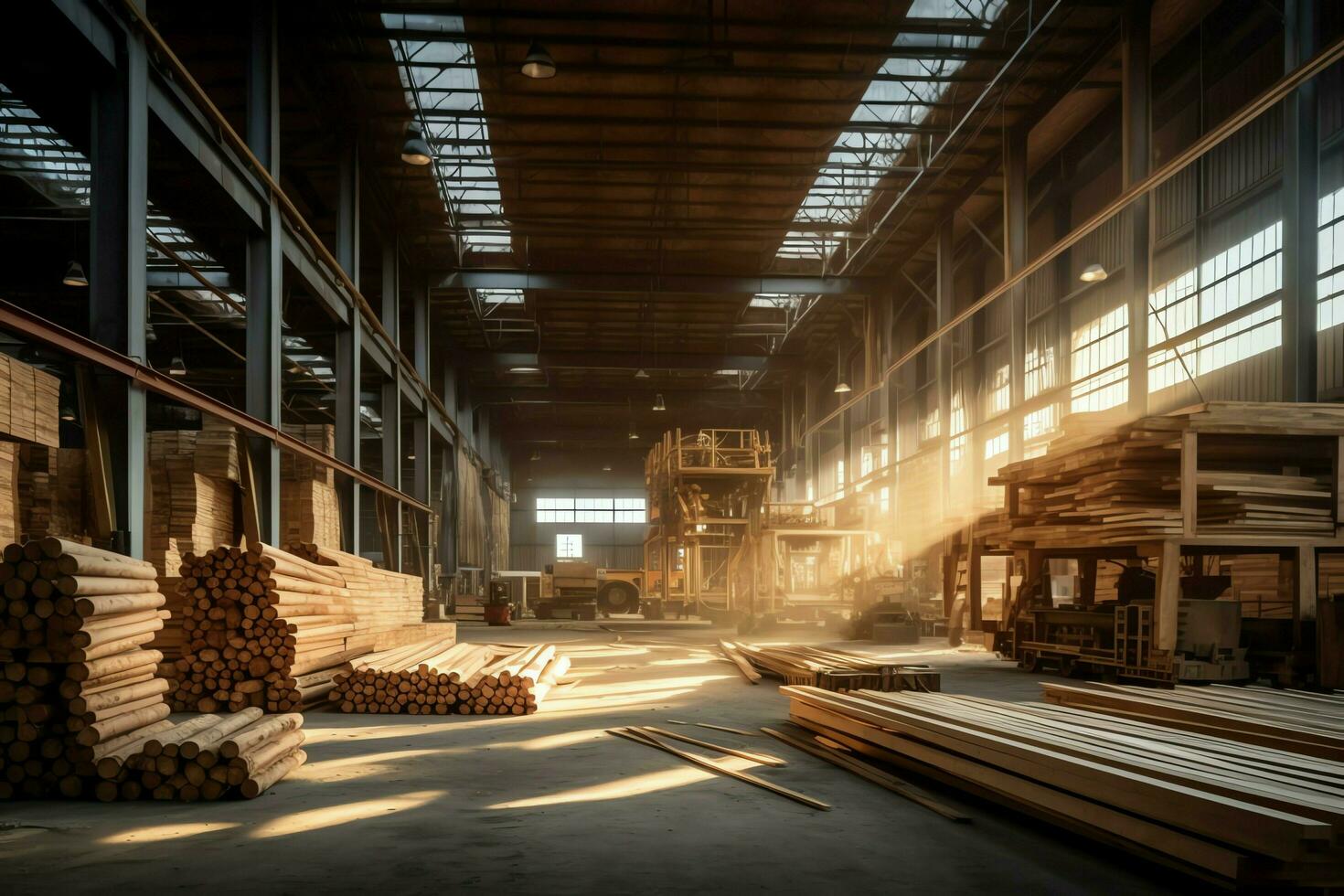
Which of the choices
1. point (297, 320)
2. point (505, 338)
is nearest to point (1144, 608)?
point (297, 320)

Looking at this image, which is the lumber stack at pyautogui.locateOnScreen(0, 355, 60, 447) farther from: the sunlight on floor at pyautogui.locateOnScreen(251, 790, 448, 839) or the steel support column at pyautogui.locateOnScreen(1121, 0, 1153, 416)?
the steel support column at pyautogui.locateOnScreen(1121, 0, 1153, 416)

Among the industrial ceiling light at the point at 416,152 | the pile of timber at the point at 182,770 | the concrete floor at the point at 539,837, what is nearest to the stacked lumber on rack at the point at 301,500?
the industrial ceiling light at the point at 416,152

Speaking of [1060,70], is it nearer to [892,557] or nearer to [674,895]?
[892,557]

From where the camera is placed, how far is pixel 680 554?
32.0m

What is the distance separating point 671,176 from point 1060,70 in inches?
326

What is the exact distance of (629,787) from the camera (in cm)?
670

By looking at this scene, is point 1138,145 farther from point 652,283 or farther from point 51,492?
point 51,492

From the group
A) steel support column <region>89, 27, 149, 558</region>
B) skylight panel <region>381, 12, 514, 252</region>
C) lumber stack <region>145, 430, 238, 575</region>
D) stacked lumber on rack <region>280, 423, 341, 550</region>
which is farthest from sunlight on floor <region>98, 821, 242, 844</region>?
skylight panel <region>381, 12, 514, 252</region>

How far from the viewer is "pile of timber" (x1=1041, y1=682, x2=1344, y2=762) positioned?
595 cm

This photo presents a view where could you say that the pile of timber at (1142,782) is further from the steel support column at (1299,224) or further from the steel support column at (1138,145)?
the steel support column at (1138,145)

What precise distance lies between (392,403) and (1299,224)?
1814 centimetres

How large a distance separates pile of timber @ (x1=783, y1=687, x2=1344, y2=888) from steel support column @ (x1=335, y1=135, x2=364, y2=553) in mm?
13060

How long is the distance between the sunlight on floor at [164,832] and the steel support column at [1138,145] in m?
15.8

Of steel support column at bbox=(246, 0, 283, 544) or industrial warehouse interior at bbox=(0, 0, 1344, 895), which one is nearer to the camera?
industrial warehouse interior at bbox=(0, 0, 1344, 895)
